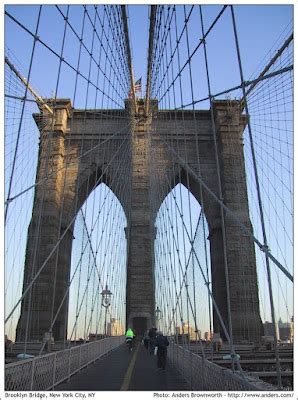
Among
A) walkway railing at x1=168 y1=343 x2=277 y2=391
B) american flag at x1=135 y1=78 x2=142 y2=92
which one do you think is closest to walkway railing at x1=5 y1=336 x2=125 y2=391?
walkway railing at x1=168 y1=343 x2=277 y2=391

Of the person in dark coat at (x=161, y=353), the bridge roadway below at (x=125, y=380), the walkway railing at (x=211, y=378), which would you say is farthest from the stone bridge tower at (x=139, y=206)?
the walkway railing at (x=211, y=378)

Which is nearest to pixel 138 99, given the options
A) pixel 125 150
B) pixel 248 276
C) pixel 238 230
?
pixel 125 150

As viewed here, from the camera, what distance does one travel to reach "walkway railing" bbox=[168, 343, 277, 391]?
3.24m

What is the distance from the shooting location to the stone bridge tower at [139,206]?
1942 centimetres

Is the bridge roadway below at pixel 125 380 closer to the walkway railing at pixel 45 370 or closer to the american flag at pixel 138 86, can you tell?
the walkway railing at pixel 45 370

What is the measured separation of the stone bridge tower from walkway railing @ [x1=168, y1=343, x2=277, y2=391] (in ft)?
42.1

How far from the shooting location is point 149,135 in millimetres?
21391

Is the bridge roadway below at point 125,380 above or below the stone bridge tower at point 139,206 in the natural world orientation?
below

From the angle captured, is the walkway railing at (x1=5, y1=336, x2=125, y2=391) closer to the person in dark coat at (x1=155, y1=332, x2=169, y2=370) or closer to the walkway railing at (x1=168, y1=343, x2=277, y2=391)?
the person in dark coat at (x1=155, y1=332, x2=169, y2=370)

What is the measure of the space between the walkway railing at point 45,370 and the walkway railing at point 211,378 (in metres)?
1.94

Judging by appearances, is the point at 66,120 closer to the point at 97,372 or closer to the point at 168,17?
the point at 168,17

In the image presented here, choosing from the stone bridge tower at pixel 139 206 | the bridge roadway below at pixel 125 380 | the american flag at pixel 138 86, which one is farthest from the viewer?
the american flag at pixel 138 86

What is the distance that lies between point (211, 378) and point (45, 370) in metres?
2.28
